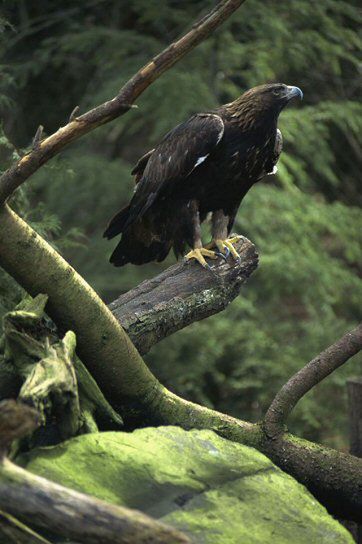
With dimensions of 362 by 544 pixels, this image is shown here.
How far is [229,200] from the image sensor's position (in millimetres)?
5156

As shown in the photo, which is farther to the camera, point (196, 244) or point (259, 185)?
point (259, 185)

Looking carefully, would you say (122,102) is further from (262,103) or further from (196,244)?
(262,103)

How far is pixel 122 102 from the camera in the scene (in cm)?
320

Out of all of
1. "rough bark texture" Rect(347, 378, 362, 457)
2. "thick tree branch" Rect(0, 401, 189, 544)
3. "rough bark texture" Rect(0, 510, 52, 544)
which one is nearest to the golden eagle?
"rough bark texture" Rect(347, 378, 362, 457)

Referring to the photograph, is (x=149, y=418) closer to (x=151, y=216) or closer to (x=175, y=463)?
(x=175, y=463)

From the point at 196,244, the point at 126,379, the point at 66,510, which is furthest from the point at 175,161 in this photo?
the point at 66,510

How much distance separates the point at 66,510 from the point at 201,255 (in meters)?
2.24

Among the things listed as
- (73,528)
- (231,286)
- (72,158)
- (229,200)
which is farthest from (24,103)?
(73,528)

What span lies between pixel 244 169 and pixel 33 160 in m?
1.98

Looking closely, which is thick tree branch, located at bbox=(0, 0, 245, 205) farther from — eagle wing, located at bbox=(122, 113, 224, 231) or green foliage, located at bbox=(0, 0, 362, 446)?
green foliage, located at bbox=(0, 0, 362, 446)

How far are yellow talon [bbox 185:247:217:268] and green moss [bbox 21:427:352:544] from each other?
1210 millimetres

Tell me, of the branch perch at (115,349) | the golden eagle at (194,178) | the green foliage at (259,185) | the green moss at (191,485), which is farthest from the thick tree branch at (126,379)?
the green foliage at (259,185)

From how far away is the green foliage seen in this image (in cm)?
823

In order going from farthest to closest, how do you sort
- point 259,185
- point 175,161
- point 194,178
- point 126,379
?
point 259,185, point 194,178, point 175,161, point 126,379
